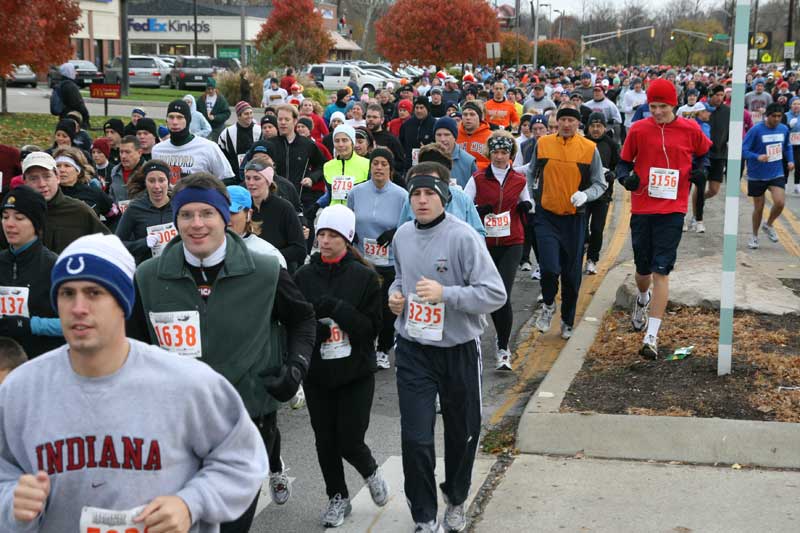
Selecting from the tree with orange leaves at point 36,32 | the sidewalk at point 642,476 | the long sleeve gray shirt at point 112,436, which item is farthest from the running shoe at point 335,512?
the tree with orange leaves at point 36,32

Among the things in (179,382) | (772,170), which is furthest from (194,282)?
(772,170)

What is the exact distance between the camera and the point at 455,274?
19.1 feet

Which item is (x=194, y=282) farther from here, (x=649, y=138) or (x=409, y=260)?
(x=649, y=138)

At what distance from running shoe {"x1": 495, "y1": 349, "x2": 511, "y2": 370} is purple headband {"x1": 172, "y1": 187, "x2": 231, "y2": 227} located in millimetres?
5158

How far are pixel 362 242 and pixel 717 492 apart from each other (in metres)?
4.13

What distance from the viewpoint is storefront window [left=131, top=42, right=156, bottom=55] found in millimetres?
91125

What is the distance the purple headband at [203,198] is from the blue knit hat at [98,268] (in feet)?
4.79

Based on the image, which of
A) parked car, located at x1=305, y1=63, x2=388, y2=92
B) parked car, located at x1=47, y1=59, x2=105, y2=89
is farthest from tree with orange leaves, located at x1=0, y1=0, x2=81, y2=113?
parked car, located at x1=305, y1=63, x2=388, y2=92

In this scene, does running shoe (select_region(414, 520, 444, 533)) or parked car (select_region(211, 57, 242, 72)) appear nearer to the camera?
running shoe (select_region(414, 520, 444, 533))

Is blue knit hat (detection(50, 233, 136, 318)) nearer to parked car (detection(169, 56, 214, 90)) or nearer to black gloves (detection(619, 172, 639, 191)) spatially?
black gloves (detection(619, 172, 639, 191))

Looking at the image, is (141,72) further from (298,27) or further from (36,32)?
(36,32)

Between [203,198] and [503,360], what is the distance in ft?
17.4

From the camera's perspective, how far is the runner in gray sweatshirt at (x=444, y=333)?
569 cm

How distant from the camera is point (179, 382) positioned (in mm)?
3023
